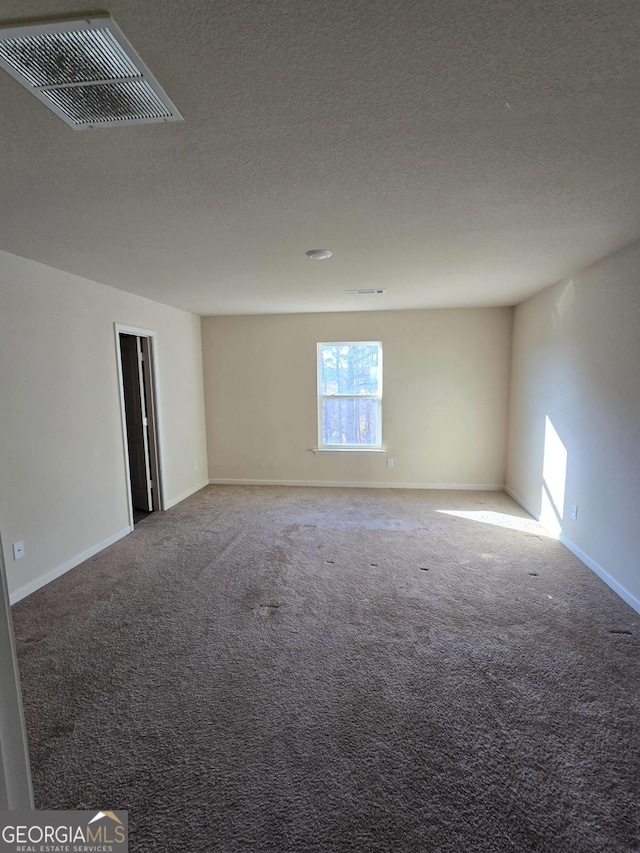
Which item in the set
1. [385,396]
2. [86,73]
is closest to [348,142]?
[86,73]

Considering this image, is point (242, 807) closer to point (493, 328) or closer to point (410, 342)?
point (410, 342)

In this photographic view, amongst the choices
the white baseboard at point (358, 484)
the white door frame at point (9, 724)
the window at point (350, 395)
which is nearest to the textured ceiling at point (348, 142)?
the white door frame at point (9, 724)

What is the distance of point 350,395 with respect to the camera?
5.60 m

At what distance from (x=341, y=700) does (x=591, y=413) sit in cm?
279

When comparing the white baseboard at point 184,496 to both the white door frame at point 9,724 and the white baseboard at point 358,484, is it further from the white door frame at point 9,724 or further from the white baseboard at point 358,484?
the white door frame at point 9,724

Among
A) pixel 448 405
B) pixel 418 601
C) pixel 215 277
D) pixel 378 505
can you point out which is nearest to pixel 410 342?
pixel 448 405

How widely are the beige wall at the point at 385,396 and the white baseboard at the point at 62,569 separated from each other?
7.18ft

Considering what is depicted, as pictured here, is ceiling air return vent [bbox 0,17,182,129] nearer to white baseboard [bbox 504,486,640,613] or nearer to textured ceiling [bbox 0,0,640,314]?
textured ceiling [bbox 0,0,640,314]

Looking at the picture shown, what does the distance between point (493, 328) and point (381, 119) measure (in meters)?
4.32

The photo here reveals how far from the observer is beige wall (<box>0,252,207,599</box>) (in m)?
2.80

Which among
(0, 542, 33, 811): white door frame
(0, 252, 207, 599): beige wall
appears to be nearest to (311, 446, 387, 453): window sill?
(0, 252, 207, 599): beige wall

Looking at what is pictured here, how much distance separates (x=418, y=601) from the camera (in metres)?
2.73

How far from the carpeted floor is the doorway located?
136 centimetres

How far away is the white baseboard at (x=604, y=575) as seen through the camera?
266 cm
